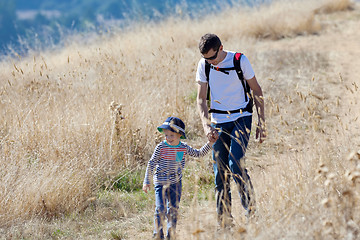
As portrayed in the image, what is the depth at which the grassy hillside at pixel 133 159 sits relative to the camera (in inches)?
127

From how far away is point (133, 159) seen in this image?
5957 millimetres

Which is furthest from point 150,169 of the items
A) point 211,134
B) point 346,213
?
point 346,213

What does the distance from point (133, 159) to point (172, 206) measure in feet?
7.82

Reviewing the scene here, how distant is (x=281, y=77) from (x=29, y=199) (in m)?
6.77

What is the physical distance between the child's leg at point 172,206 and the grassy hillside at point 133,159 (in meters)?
0.17

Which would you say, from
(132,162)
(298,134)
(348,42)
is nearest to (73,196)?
(132,162)

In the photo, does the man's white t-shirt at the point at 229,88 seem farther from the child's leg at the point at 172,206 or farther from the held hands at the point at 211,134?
the child's leg at the point at 172,206

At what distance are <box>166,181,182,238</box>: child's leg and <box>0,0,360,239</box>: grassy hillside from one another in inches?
6.7

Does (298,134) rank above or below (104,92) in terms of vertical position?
below

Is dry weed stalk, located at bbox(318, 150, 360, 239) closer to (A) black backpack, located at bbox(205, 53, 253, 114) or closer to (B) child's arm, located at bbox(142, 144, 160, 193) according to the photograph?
(A) black backpack, located at bbox(205, 53, 253, 114)

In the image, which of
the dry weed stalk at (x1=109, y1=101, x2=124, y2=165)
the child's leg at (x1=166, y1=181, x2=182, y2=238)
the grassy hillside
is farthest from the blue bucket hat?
the dry weed stalk at (x1=109, y1=101, x2=124, y2=165)

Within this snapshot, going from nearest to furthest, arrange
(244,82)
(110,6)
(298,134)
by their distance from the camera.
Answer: (244,82) < (298,134) < (110,6)

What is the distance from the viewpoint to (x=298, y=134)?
7090mm

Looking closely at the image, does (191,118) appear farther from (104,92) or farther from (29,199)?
(29,199)
